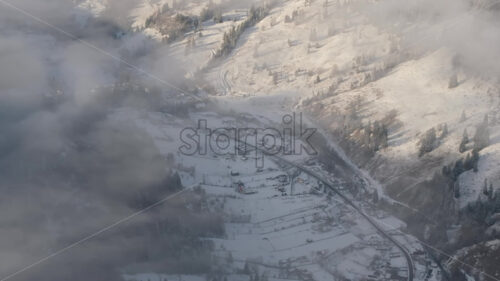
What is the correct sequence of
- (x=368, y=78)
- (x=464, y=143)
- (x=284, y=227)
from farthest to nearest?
(x=368, y=78), (x=464, y=143), (x=284, y=227)

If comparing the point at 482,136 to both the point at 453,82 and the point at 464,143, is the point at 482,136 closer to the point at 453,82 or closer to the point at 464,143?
the point at 464,143

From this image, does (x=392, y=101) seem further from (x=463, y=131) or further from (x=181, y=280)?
(x=181, y=280)

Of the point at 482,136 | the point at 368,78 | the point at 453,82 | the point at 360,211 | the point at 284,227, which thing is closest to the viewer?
the point at 284,227

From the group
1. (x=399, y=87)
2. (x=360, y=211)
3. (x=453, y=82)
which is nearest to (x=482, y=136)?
(x=453, y=82)

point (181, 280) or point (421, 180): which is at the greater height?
point (421, 180)

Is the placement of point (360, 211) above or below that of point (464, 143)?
below

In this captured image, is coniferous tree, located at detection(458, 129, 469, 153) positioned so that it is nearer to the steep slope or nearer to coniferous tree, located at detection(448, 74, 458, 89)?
the steep slope

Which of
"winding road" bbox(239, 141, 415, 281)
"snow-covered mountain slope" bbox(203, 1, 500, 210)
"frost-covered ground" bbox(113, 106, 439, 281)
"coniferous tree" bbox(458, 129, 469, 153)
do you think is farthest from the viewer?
"snow-covered mountain slope" bbox(203, 1, 500, 210)

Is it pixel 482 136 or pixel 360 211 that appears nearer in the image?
pixel 360 211

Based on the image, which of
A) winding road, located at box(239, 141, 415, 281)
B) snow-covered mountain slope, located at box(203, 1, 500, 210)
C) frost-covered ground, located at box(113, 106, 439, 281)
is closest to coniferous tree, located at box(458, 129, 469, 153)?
snow-covered mountain slope, located at box(203, 1, 500, 210)

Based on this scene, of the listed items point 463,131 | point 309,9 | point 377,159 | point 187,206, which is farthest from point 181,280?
point 309,9

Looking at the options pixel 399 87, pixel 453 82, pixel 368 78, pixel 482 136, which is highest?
pixel 368 78
